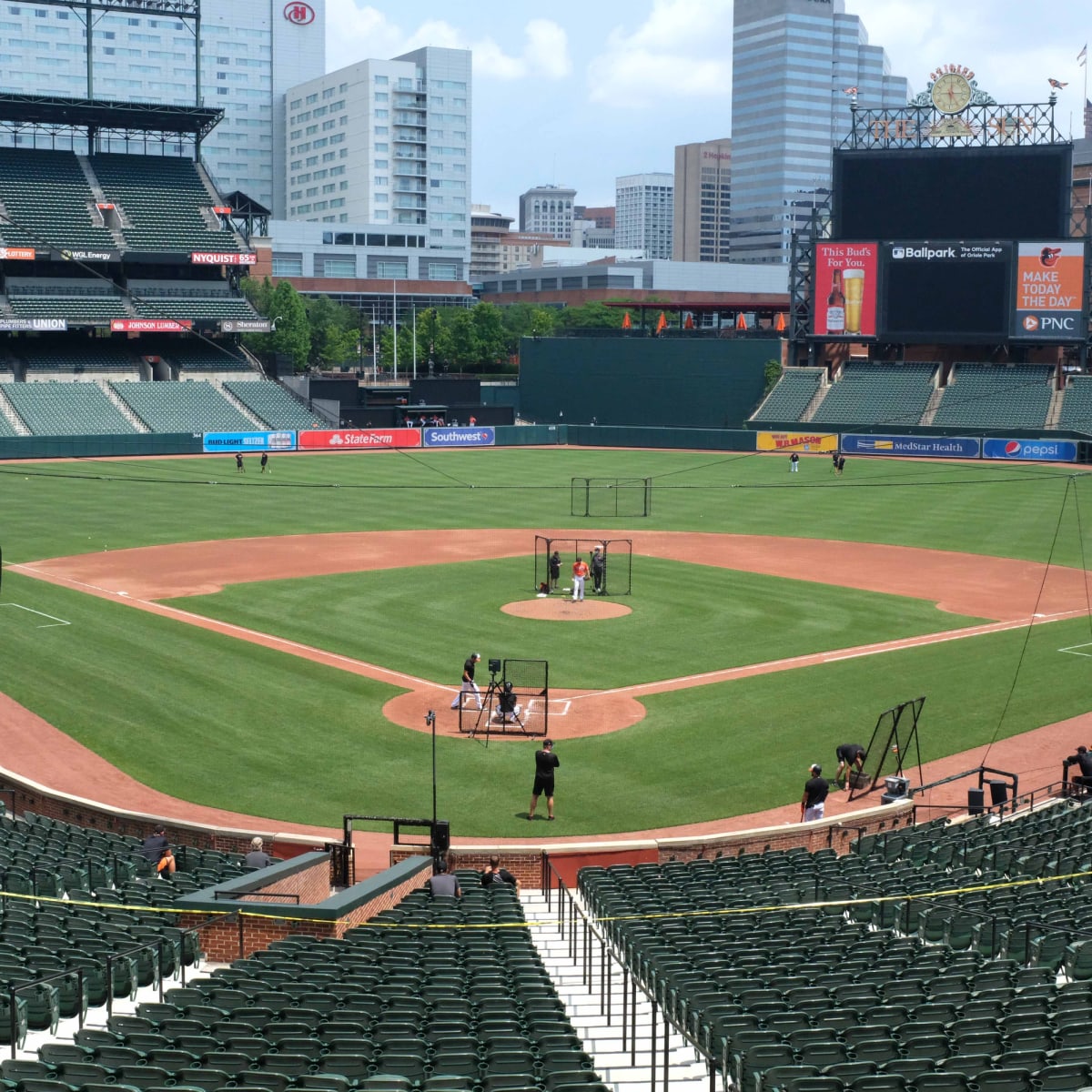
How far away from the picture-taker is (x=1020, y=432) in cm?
8481

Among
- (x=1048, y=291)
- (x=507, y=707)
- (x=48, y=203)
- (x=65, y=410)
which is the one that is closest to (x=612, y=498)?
(x=1048, y=291)

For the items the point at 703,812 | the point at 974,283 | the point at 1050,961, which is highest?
the point at 974,283

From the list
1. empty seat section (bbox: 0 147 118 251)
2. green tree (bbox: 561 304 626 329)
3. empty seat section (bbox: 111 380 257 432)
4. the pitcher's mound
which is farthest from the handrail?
green tree (bbox: 561 304 626 329)

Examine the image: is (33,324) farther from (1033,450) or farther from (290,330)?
(1033,450)

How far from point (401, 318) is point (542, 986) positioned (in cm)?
16265

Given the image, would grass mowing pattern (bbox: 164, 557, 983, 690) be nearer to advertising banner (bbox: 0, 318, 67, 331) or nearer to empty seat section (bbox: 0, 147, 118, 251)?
advertising banner (bbox: 0, 318, 67, 331)

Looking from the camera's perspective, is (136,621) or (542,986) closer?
(542,986)

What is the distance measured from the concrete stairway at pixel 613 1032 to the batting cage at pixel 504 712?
37.4 ft

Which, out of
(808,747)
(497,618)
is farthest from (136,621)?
(808,747)

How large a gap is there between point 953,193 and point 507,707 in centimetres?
6806

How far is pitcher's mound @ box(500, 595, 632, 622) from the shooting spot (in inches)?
1517

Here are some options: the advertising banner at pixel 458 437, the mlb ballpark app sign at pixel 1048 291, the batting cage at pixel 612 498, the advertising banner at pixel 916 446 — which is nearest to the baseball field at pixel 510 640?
the batting cage at pixel 612 498

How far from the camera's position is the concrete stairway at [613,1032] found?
35.1 ft

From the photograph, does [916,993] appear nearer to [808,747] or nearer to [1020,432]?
[808,747]
